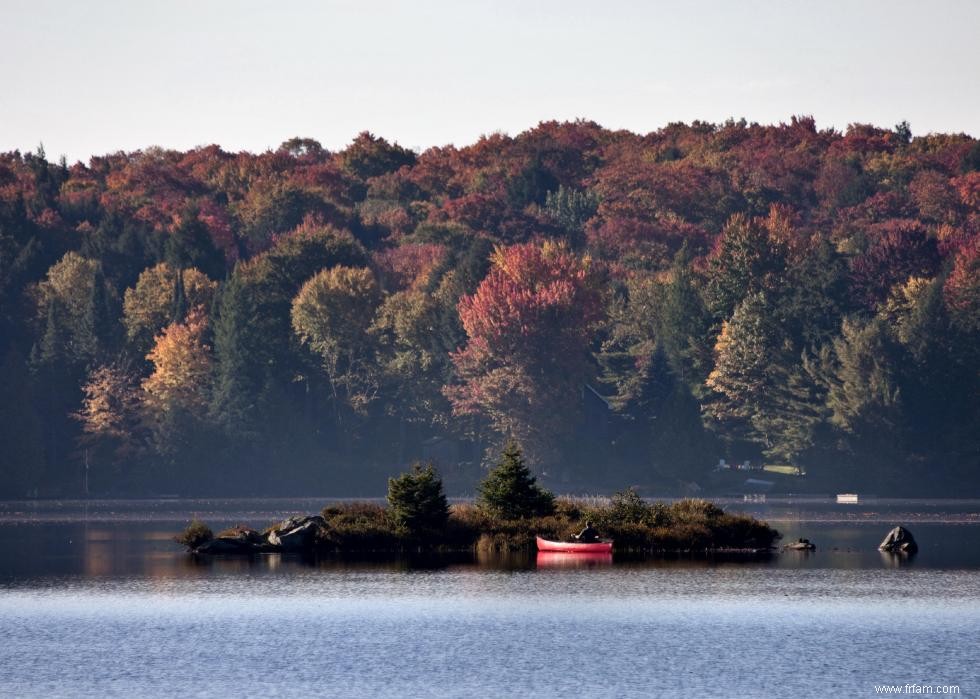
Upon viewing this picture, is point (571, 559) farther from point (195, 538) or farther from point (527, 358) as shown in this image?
point (527, 358)

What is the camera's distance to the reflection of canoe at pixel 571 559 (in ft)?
249

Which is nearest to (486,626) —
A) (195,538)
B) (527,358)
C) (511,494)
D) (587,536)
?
(587,536)

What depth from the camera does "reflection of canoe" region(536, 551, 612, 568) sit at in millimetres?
75938

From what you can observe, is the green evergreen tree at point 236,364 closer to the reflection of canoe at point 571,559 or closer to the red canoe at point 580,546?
the reflection of canoe at point 571,559

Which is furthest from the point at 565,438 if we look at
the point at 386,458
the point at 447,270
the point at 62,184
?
the point at 62,184

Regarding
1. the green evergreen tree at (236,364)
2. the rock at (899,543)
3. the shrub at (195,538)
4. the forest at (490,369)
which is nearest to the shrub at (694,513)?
the rock at (899,543)

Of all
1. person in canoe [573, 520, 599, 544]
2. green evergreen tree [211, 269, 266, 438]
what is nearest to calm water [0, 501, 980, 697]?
person in canoe [573, 520, 599, 544]

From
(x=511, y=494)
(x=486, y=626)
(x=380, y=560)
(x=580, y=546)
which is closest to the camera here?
(x=486, y=626)

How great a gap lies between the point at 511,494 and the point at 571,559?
21.3 ft

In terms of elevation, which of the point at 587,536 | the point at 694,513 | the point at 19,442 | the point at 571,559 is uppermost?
the point at 19,442

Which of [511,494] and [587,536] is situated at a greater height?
[511,494]

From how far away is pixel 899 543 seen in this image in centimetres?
8544

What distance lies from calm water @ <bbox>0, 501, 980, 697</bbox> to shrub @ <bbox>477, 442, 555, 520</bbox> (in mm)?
5651

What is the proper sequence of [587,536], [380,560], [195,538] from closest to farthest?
[380,560] → [587,536] → [195,538]
